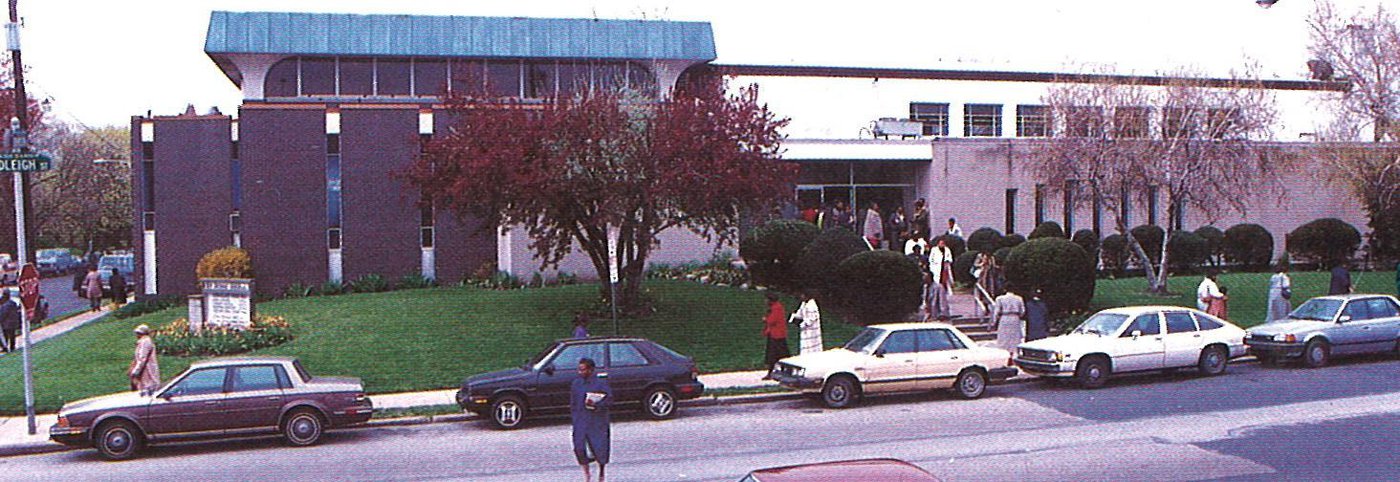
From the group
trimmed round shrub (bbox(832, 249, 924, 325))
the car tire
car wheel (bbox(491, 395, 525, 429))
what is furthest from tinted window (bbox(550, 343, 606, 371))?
trimmed round shrub (bbox(832, 249, 924, 325))

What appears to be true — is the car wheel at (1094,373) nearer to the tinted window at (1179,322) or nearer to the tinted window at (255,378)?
the tinted window at (1179,322)

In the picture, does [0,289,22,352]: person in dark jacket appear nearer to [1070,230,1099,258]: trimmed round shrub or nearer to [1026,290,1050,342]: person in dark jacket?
[1026,290,1050,342]: person in dark jacket

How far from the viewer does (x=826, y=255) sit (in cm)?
2425

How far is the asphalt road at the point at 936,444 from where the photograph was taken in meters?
12.3

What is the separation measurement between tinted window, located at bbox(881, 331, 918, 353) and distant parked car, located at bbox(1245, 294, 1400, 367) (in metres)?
6.81

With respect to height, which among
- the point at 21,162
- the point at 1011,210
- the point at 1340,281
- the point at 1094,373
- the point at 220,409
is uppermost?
the point at 21,162

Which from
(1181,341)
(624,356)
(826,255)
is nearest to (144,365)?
(624,356)

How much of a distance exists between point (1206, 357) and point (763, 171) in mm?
8540

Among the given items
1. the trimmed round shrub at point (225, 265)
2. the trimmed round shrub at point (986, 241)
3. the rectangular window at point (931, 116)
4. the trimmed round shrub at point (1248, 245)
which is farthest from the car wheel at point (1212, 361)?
the trimmed round shrub at point (225, 265)

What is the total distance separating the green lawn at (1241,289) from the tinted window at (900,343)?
9392 millimetres

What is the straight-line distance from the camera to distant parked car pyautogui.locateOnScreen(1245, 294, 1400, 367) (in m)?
19.3

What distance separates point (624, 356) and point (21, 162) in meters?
9.20

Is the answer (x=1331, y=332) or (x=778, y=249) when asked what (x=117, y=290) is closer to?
(x=778, y=249)

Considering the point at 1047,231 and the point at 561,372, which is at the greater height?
the point at 1047,231
